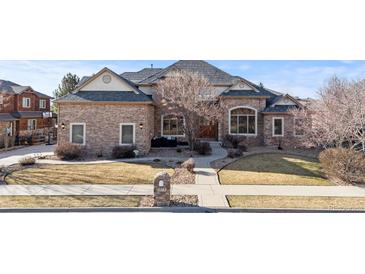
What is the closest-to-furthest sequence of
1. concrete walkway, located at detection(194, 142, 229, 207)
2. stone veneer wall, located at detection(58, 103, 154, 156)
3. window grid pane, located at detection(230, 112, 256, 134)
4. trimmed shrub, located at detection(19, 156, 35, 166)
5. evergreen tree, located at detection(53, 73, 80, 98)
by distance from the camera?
concrete walkway, located at detection(194, 142, 229, 207) → trimmed shrub, located at detection(19, 156, 35, 166) → stone veneer wall, located at detection(58, 103, 154, 156) → window grid pane, located at detection(230, 112, 256, 134) → evergreen tree, located at detection(53, 73, 80, 98)

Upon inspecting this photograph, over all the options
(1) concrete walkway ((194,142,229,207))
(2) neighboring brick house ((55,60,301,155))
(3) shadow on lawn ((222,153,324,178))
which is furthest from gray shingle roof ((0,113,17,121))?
(3) shadow on lawn ((222,153,324,178))

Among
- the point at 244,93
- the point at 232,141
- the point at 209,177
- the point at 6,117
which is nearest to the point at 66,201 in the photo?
the point at 209,177

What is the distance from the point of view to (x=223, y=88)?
74.1 ft

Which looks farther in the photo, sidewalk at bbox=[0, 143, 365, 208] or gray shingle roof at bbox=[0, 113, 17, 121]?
gray shingle roof at bbox=[0, 113, 17, 121]

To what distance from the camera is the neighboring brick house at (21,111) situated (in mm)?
22969

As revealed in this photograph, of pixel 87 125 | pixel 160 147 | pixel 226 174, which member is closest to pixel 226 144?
pixel 160 147

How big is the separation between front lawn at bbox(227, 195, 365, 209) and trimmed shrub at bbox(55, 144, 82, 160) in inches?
409

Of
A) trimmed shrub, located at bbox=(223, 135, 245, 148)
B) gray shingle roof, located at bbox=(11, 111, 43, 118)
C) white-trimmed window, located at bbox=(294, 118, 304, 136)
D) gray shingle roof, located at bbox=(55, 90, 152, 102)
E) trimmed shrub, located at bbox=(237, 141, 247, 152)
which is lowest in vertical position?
trimmed shrub, located at bbox=(237, 141, 247, 152)

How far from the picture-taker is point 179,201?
8133 mm

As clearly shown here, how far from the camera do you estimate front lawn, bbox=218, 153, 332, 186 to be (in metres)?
10.7

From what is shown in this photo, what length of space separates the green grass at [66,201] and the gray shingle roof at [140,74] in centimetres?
1731

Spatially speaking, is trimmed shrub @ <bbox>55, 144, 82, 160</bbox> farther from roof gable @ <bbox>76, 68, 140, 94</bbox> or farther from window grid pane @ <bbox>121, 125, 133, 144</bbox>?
roof gable @ <bbox>76, 68, 140, 94</bbox>

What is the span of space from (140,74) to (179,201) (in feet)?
63.3
